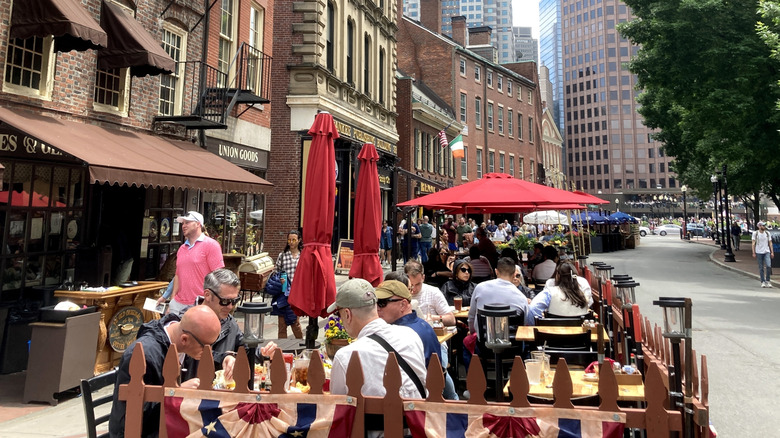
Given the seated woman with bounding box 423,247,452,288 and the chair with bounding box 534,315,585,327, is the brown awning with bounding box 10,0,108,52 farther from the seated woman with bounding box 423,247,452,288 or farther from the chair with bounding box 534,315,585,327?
the seated woman with bounding box 423,247,452,288

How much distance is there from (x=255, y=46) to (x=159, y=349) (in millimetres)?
13266

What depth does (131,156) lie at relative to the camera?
7984 mm

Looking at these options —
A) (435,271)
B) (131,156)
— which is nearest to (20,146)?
(131,156)

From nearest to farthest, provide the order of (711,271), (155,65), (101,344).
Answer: (101,344), (155,65), (711,271)

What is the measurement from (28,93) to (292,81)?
10151mm

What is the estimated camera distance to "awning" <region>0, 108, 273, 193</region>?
683cm

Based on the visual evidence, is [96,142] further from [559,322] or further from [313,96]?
[313,96]

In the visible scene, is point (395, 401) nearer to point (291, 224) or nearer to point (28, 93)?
point (28, 93)

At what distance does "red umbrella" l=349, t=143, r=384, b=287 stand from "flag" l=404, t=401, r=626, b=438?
432 cm

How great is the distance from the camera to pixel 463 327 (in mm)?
6824

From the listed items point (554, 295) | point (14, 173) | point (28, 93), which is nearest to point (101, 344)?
point (14, 173)

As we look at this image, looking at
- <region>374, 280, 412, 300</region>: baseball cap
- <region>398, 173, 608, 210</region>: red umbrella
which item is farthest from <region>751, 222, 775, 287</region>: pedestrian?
<region>374, 280, 412, 300</region>: baseball cap

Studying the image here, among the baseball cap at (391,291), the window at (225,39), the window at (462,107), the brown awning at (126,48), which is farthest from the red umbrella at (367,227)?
the window at (462,107)

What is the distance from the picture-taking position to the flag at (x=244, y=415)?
2865mm
